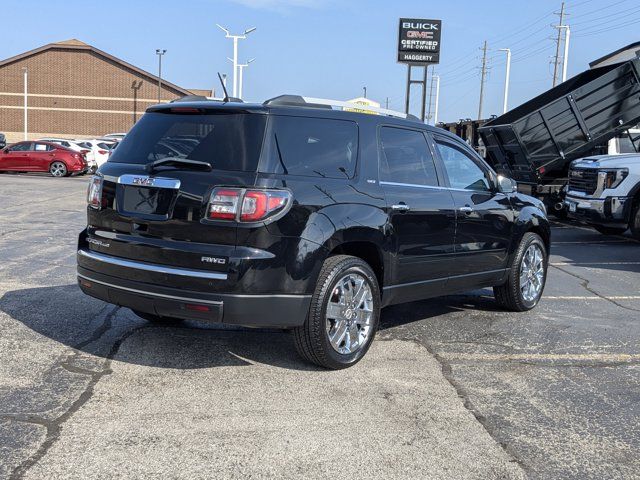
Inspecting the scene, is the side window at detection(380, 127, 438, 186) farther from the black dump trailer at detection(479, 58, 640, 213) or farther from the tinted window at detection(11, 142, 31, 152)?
the tinted window at detection(11, 142, 31, 152)

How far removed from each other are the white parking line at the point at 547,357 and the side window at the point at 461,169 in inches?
61.3

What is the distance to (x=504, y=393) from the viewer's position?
4562mm

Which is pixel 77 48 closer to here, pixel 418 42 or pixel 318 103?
pixel 418 42

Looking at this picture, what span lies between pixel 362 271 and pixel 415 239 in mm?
723

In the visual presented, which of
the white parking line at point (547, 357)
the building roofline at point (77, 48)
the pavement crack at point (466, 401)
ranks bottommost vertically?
the pavement crack at point (466, 401)

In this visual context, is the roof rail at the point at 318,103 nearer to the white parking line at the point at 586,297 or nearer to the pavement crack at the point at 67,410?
the pavement crack at the point at 67,410

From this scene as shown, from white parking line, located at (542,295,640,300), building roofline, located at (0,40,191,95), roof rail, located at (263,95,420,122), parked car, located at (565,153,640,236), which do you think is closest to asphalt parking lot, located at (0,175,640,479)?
white parking line, located at (542,295,640,300)

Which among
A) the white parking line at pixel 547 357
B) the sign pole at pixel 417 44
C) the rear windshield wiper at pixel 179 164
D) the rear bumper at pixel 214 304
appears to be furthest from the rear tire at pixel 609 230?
the sign pole at pixel 417 44

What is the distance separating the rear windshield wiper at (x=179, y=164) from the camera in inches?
176

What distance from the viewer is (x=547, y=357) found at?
5.45 m

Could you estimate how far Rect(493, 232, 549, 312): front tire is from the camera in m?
6.86

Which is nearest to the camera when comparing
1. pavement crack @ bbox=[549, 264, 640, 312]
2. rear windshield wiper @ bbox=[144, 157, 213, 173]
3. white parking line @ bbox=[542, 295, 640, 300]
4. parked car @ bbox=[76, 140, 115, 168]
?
rear windshield wiper @ bbox=[144, 157, 213, 173]

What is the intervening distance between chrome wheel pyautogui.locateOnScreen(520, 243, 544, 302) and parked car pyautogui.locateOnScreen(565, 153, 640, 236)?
213 inches

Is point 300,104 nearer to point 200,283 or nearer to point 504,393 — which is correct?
point 200,283
